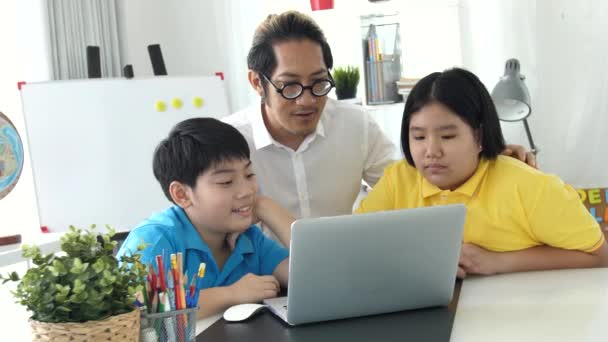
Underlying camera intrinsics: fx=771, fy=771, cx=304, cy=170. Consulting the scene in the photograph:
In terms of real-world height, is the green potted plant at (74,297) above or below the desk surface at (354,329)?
above

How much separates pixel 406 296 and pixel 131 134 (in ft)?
7.70

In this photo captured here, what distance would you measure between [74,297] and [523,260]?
99cm

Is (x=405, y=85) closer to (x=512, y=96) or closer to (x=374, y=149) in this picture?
(x=512, y=96)

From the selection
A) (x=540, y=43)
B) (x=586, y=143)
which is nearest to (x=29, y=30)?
(x=540, y=43)

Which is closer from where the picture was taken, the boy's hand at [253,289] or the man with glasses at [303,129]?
the boy's hand at [253,289]

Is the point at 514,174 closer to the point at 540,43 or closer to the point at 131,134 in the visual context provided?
the point at 540,43

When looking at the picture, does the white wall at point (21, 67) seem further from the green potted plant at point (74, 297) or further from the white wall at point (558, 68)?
the green potted plant at point (74, 297)

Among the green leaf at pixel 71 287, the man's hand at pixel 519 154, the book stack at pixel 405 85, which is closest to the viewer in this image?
the green leaf at pixel 71 287

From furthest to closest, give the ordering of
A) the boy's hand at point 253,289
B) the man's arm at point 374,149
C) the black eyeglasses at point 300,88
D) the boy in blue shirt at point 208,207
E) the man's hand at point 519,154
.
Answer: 1. the man's arm at point 374,149
2. the black eyeglasses at point 300,88
3. the man's hand at point 519,154
4. the boy in blue shirt at point 208,207
5. the boy's hand at point 253,289

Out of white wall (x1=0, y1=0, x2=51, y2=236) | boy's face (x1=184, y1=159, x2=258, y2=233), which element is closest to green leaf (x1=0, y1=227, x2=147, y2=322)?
boy's face (x1=184, y1=159, x2=258, y2=233)

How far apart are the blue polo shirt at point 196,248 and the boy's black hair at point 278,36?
0.51 meters

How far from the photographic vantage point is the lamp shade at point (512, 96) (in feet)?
9.59

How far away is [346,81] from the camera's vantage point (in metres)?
3.49

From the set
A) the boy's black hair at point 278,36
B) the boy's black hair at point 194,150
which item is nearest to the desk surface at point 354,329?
the boy's black hair at point 194,150
